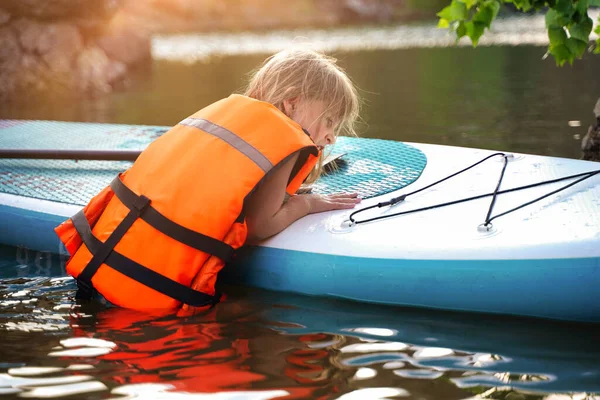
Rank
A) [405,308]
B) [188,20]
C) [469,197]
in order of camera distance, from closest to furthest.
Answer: [405,308] < [469,197] < [188,20]

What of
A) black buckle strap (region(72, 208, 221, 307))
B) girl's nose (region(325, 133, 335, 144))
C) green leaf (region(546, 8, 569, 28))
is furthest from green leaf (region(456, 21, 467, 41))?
black buckle strap (region(72, 208, 221, 307))

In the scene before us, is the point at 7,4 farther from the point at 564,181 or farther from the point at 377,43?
the point at 564,181

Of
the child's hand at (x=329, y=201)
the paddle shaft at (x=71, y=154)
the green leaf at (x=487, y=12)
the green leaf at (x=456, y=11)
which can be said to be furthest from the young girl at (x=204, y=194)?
the paddle shaft at (x=71, y=154)

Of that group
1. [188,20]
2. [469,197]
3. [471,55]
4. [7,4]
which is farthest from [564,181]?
[188,20]

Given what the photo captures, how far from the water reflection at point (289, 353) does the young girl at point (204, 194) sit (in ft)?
0.49

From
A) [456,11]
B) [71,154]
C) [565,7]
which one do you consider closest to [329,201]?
[456,11]

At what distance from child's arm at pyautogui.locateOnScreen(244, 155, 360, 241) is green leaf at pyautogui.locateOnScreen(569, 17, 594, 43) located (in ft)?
4.38

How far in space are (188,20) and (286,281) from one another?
29.7 m

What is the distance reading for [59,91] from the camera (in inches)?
482

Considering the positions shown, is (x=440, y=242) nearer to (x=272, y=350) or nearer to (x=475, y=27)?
(x=272, y=350)

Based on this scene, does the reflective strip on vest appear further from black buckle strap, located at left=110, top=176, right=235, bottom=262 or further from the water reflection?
the water reflection

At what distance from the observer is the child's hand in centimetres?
295

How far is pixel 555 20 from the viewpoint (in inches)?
138

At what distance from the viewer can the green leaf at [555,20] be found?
11.3 feet
